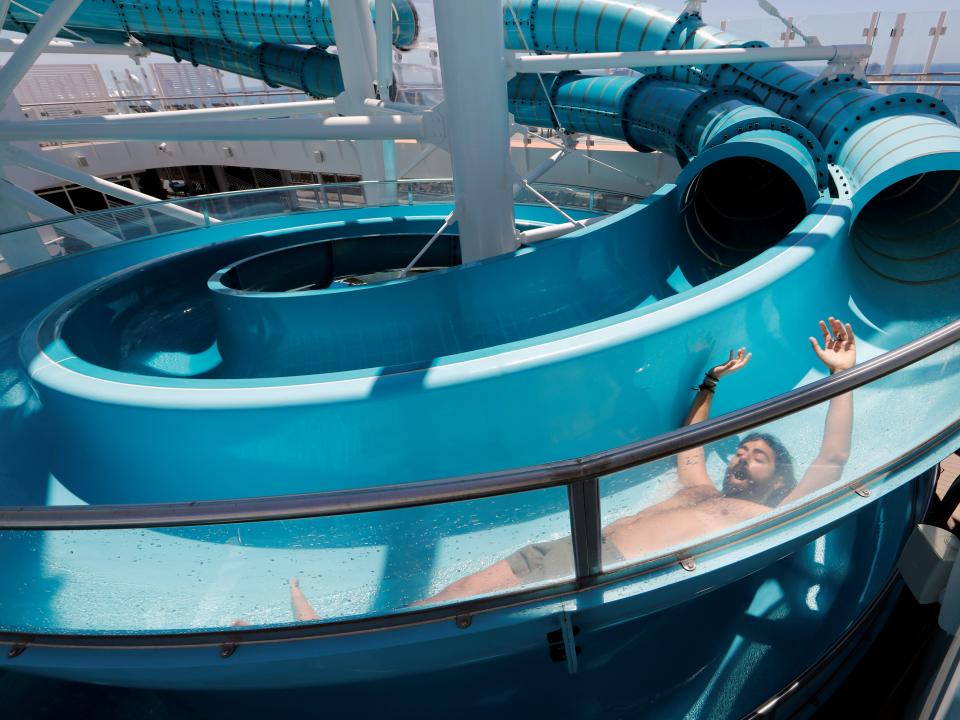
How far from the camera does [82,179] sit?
6859 mm

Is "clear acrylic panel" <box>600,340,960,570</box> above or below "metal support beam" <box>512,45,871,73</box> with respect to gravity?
below

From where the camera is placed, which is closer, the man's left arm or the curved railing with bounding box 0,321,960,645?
the curved railing with bounding box 0,321,960,645

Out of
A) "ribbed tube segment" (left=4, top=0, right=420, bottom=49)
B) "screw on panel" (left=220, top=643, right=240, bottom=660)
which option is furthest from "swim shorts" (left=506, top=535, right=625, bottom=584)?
"ribbed tube segment" (left=4, top=0, right=420, bottom=49)

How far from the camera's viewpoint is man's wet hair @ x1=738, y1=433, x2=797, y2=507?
1641mm

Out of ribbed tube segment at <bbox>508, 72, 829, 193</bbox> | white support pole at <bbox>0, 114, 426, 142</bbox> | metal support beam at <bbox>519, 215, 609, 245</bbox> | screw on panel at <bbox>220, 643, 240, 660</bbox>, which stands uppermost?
white support pole at <bbox>0, 114, 426, 142</bbox>

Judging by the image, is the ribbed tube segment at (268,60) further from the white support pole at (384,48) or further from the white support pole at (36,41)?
the white support pole at (36,41)

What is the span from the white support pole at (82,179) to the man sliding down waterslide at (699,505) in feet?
23.0

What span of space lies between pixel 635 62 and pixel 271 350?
4179 mm

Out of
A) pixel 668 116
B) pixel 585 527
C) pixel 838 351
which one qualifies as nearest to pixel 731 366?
pixel 838 351

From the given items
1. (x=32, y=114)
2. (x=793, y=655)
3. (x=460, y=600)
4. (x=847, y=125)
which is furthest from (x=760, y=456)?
(x=32, y=114)

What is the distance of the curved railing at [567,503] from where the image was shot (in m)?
1.28

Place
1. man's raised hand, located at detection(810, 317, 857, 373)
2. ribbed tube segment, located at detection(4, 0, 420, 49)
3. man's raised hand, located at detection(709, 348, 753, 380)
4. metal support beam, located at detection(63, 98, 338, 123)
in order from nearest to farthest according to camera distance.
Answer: man's raised hand, located at detection(810, 317, 857, 373) → man's raised hand, located at detection(709, 348, 753, 380) → metal support beam, located at detection(63, 98, 338, 123) → ribbed tube segment, located at detection(4, 0, 420, 49)

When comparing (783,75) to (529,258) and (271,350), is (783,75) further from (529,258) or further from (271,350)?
(271,350)

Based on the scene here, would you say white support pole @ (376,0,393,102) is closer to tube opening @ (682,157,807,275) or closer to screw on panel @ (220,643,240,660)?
tube opening @ (682,157,807,275)
